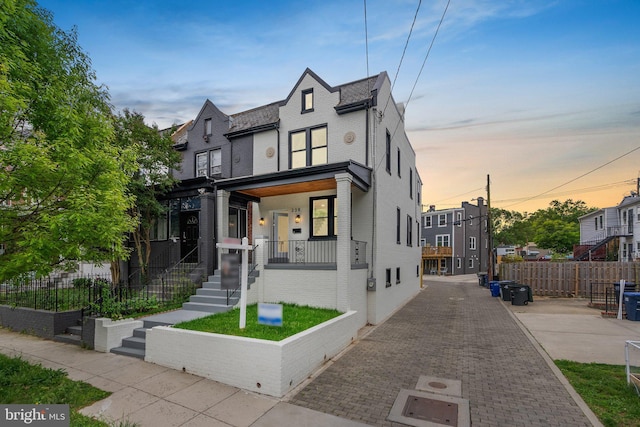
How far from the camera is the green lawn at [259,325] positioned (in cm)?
655

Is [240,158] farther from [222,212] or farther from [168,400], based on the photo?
[168,400]

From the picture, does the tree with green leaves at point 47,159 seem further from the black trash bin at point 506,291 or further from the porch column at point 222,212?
the black trash bin at point 506,291

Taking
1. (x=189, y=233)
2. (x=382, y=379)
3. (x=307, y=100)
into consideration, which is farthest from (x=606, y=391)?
(x=189, y=233)

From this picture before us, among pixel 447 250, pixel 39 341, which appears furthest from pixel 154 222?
pixel 447 250

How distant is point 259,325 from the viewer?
288 inches

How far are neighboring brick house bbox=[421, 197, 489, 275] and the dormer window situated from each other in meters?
30.7

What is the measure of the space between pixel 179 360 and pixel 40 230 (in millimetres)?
3576

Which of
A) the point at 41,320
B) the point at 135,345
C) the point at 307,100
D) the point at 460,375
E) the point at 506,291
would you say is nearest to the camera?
the point at 460,375

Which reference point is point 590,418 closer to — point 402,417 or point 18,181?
point 402,417

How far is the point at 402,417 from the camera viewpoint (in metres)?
4.73

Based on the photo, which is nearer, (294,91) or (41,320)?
(41,320)

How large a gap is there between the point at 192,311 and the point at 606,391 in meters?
9.74

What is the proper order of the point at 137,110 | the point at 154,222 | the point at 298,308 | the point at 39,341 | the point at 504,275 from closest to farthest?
the point at 39,341, the point at 298,308, the point at 137,110, the point at 154,222, the point at 504,275

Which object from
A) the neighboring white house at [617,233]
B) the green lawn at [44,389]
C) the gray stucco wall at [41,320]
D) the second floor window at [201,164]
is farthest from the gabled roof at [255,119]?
the neighboring white house at [617,233]
